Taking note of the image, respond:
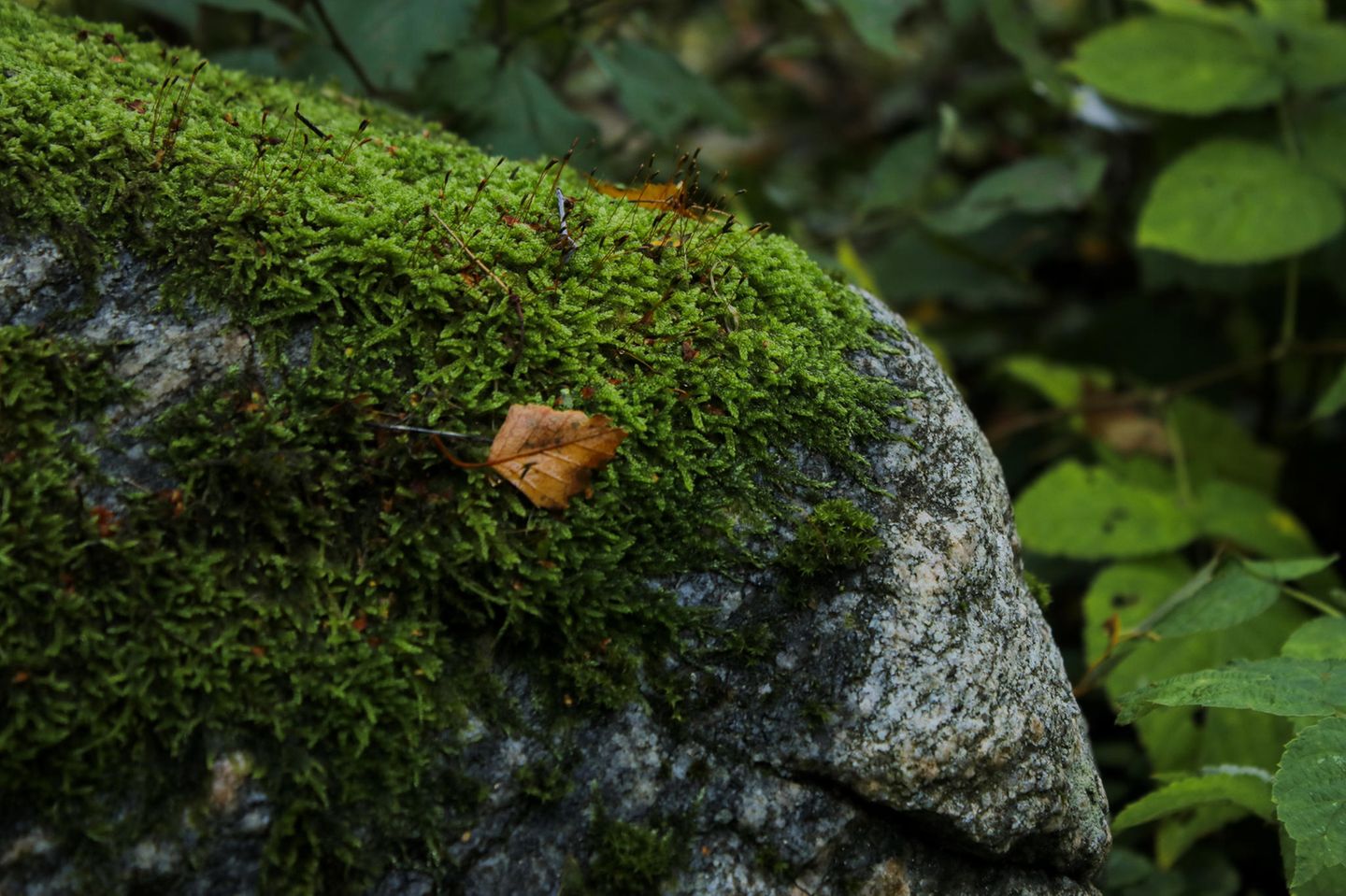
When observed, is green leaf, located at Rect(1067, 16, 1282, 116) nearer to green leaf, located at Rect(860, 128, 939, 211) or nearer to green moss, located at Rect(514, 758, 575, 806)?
green leaf, located at Rect(860, 128, 939, 211)

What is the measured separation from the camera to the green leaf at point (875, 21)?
343 centimetres

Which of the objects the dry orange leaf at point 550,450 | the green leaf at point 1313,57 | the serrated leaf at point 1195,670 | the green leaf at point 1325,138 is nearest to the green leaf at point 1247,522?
the serrated leaf at point 1195,670

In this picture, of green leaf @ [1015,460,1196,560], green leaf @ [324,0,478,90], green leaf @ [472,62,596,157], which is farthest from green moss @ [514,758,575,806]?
green leaf @ [324,0,478,90]

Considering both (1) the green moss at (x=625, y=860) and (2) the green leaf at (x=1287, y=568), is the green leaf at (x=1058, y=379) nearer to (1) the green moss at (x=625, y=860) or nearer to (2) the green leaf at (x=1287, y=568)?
(2) the green leaf at (x=1287, y=568)

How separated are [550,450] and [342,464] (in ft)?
1.13

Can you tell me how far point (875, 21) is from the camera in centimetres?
350

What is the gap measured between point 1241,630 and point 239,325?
2.61 meters

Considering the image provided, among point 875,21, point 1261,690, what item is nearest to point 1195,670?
point 1261,690

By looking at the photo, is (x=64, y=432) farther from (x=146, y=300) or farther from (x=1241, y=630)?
(x=1241, y=630)

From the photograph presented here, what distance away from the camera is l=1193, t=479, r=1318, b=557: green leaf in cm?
317

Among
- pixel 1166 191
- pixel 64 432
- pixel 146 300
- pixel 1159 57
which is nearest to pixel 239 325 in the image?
pixel 146 300

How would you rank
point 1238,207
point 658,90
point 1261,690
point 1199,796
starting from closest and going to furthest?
point 1261,690 < point 1199,796 < point 1238,207 < point 658,90

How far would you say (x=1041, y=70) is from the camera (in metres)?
3.85

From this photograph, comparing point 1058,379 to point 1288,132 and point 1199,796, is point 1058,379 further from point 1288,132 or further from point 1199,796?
point 1199,796
